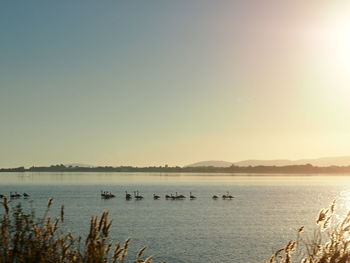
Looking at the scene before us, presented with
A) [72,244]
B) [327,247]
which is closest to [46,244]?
[72,244]

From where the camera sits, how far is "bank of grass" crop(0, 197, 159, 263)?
4.92 m

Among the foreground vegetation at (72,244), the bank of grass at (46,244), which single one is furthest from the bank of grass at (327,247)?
the bank of grass at (46,244)

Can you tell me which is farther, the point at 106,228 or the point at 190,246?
the point at 190,246

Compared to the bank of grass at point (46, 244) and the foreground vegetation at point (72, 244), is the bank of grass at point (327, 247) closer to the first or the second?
the foreground vegetation at point (72, 244)

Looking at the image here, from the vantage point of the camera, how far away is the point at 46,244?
5211mm

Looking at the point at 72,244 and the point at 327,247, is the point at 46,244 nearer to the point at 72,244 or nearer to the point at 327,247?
the point at 72,244

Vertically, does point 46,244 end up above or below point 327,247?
above

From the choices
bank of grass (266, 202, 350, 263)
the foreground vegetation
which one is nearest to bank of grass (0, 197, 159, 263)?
the foreground vegetation

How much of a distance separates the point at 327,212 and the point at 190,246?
3762cm

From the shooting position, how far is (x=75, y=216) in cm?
6744

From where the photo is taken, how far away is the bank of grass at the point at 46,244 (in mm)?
4918

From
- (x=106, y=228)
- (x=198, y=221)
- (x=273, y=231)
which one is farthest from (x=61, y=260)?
(x=198, y=221)

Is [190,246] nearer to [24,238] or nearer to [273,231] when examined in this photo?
[273,231]

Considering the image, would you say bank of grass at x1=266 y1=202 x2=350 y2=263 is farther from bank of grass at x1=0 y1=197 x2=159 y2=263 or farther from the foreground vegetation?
bank of grass at x1=0 y1=197 x2=159 y2=263
